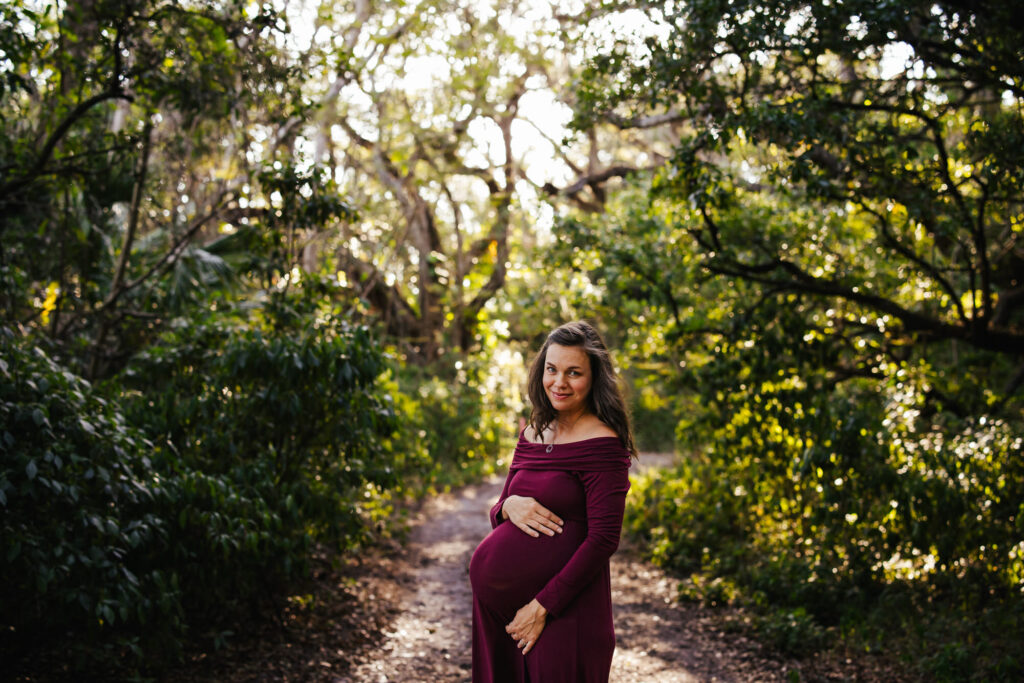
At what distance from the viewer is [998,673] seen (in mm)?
4281

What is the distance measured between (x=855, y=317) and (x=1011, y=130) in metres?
2.66

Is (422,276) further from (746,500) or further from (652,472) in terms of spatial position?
(746,500)

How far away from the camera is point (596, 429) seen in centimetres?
253

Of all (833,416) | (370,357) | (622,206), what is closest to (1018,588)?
(833,416)

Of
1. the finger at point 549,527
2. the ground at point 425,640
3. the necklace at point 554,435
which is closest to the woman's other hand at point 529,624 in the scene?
the finger at point 549,527

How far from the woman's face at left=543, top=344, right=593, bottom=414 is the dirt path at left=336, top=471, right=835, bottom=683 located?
318 centimetres

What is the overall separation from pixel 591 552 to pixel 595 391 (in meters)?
0.57

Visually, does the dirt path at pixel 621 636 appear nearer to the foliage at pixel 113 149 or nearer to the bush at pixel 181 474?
the bush at pixel 181 474

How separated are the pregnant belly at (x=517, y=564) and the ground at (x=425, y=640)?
8.96 ft

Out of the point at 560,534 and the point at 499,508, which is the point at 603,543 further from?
the point at 499,508

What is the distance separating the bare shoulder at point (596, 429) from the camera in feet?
8.23

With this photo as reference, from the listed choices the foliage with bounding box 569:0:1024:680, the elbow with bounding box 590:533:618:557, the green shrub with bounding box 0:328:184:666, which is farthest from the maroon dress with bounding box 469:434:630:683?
the foliage with bounding box 569:0:1024:680

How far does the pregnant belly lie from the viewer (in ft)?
8.01

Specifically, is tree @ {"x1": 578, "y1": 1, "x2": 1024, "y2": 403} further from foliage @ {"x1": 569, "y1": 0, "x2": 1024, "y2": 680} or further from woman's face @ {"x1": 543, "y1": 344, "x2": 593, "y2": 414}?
woman's face @ {"x1": 543, "y1": 344, "x2": 593, "y2": 414}
